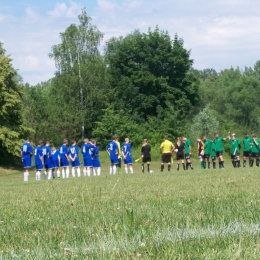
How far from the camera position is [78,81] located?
68625 millimetres

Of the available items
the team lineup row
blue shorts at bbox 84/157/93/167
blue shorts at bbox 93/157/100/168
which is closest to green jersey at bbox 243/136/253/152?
the team lineup row

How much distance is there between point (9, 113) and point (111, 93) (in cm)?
1645

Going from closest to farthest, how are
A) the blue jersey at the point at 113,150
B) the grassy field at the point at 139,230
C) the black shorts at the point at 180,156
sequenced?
the grassy field at the point at 139,230, the blue jersey at the point at 113,150, the black shorts at the point at 180,156

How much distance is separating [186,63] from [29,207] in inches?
2667

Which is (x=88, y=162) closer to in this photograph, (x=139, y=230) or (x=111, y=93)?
(x=139, y=230)

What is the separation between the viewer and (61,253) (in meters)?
4.41

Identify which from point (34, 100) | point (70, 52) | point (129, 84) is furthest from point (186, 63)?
point (34, 100)

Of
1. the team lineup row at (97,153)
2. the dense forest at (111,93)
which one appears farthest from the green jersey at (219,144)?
the dense forest at (111,93)

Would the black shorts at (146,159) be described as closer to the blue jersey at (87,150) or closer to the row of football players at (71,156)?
the row of football players at (71,156)

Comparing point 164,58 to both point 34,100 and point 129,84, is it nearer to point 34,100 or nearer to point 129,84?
point 129,84

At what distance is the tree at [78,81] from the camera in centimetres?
6800

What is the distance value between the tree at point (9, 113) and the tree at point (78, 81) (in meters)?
7.66

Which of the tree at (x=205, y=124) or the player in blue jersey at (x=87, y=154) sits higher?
the tree at (x=205, y=124)

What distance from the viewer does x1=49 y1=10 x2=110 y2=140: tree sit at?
6800 centimetres
